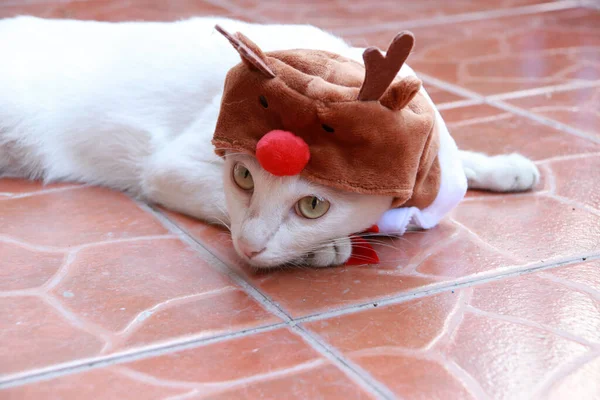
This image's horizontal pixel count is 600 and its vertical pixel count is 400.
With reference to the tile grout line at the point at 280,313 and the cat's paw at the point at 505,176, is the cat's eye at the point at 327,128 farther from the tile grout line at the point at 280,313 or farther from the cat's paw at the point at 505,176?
the cat's paw at the point at 505,176

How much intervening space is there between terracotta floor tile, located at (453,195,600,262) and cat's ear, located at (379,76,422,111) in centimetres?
51

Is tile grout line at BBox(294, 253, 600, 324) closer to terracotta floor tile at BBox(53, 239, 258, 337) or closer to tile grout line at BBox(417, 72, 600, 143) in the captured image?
terracotta floor tile at BBox(53, 239, 258, 337)

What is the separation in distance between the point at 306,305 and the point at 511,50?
232cm

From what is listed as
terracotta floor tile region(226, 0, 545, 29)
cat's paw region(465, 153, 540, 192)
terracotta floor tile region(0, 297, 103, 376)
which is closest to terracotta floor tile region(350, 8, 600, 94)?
terracotta floor tile region(226, 0, 545, 29)

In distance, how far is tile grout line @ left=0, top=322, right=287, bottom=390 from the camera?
4.08 feet

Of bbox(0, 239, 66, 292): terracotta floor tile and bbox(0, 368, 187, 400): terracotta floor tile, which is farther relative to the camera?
bbox(0, 239, 66, 292): terracotta floor tile

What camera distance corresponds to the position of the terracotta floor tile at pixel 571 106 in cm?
253

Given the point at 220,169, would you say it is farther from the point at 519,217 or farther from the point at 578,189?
the point at 578,189

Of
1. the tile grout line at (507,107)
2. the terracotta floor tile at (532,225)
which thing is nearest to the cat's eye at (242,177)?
the terracotta floor tile at (532,225)

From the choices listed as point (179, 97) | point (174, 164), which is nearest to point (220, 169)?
point (174, 164)

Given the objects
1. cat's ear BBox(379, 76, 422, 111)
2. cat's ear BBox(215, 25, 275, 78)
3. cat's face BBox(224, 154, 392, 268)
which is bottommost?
cat's face BBox(224, 154, 392, 268)

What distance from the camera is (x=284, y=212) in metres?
1.50

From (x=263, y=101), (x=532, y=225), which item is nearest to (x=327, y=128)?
(x=263, y=101)

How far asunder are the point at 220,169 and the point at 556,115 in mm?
1311
